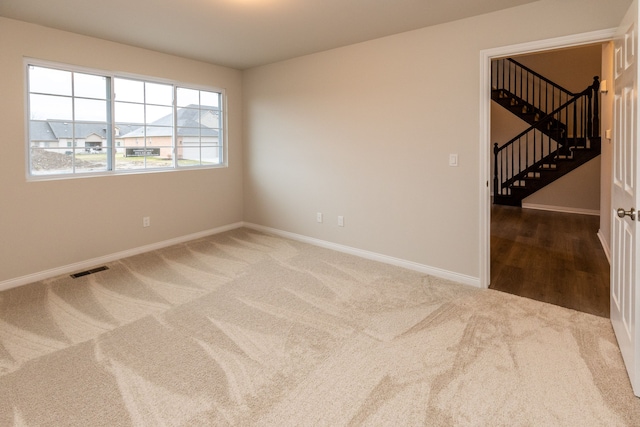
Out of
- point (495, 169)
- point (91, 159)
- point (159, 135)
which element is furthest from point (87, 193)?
point (495, 169)

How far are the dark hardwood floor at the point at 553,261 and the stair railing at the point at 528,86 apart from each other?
2.63m

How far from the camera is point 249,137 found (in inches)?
221

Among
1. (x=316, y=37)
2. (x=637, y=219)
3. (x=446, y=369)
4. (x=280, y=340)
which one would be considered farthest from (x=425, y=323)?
(x=316, y=37)

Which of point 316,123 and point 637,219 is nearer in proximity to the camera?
point 637,219

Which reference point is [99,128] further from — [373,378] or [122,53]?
[373,378]

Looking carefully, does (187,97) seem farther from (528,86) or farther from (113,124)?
(528,86)

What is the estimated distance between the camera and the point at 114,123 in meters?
4.24

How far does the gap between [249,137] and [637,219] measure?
4662 mm

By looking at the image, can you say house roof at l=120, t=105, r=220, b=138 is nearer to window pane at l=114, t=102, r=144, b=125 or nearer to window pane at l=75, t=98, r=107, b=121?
window pane at l=114, t=102, r=144, b=125

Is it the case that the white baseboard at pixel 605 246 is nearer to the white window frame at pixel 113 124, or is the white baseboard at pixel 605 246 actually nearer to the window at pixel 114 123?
the white window frame at pixel 113 124

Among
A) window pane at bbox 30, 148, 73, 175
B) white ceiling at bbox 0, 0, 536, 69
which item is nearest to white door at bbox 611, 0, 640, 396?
white ceiling at bbox 0, 0, 536, 69

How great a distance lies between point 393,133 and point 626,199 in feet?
7.06

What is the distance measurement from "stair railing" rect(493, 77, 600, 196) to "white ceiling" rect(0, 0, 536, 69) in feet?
15.8

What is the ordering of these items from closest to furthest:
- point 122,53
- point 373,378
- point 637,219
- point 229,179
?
1. point 637,219
2. point 373,378
3. point 122,53
4. point 229,179
